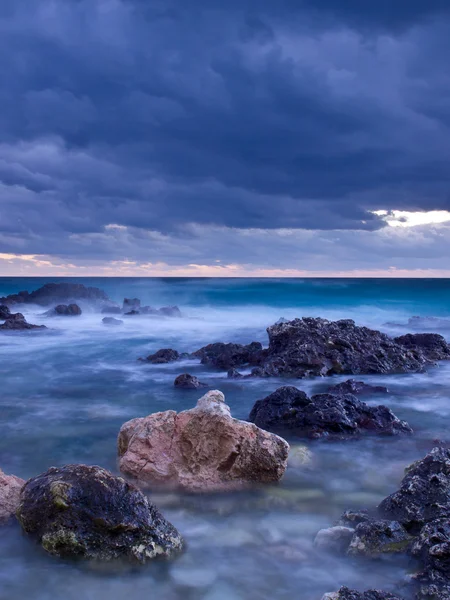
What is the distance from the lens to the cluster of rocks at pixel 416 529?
423cm

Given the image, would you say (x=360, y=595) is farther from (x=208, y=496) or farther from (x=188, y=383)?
(x=188, y=383)

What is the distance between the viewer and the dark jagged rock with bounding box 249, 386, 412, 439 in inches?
332

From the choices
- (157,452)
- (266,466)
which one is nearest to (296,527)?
(266,466)

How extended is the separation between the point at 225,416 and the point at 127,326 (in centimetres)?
2335

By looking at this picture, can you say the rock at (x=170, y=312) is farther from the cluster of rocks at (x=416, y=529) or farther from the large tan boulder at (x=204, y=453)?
the cluster of rocks at (x=416, y=529)

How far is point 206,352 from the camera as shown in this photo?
16.2 metres

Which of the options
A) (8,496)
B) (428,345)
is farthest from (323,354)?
(8,496)

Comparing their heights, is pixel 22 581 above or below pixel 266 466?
below

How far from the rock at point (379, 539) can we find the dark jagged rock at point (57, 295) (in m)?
42.6

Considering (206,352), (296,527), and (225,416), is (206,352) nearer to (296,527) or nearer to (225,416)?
(225,416)

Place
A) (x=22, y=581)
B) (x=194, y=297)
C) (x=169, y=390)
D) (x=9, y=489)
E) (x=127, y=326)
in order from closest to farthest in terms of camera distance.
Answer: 1. (x=22, y=581)
2. (x=9, y=489)
3. (x=169, y=390)
4. (x=127, y=326)
5. (x=194, y=297)

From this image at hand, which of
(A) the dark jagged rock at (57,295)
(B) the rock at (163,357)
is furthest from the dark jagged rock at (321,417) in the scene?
(A) the dark jagged rock at (57,295)

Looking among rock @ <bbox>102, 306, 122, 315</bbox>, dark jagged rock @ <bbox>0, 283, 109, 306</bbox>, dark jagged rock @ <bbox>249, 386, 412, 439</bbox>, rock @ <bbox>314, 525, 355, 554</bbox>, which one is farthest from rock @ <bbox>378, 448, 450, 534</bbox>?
dark jagged rock @ <bbox>0, 283, 109, 306</bbox>

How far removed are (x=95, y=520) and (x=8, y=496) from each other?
136 centimetres
